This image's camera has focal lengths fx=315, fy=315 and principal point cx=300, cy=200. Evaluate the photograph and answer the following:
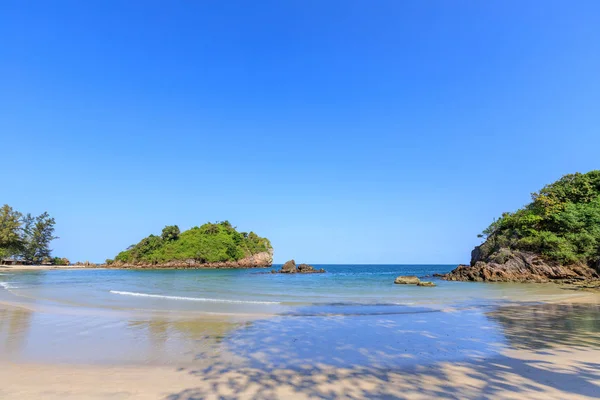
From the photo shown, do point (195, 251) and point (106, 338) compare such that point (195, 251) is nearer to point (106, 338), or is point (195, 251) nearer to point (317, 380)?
point (106, 338)

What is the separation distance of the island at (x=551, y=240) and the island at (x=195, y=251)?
94145 millimetres

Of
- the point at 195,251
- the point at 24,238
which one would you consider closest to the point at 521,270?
the point at 195,251

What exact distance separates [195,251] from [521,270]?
10867 cm

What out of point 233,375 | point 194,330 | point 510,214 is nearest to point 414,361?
point 233,375

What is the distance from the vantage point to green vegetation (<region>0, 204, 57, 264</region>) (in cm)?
9831

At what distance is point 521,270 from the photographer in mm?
41219

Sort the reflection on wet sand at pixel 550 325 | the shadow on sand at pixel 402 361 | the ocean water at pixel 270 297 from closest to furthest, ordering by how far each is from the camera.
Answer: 1. the shadow on sand at pixel 402 361
2. the reflection on wet sand at pixel 550 325
3. the ocean water at pixel 270 297

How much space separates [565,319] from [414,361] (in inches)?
400

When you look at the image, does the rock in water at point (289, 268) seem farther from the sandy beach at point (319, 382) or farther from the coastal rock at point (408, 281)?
the sandy beach at point (319, 382)

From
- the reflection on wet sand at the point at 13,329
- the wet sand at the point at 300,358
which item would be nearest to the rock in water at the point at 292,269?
the reflection on wet sand at the point at 13,329

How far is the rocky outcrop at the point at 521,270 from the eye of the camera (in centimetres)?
3711

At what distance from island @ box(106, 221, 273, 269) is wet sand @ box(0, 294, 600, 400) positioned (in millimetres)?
114883

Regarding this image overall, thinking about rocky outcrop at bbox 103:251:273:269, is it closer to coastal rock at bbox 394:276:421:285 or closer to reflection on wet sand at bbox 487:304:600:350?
coastal rock at bbox 394:276:421:285

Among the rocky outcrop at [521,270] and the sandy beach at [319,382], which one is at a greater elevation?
the rocky outcrop at [521,270]
